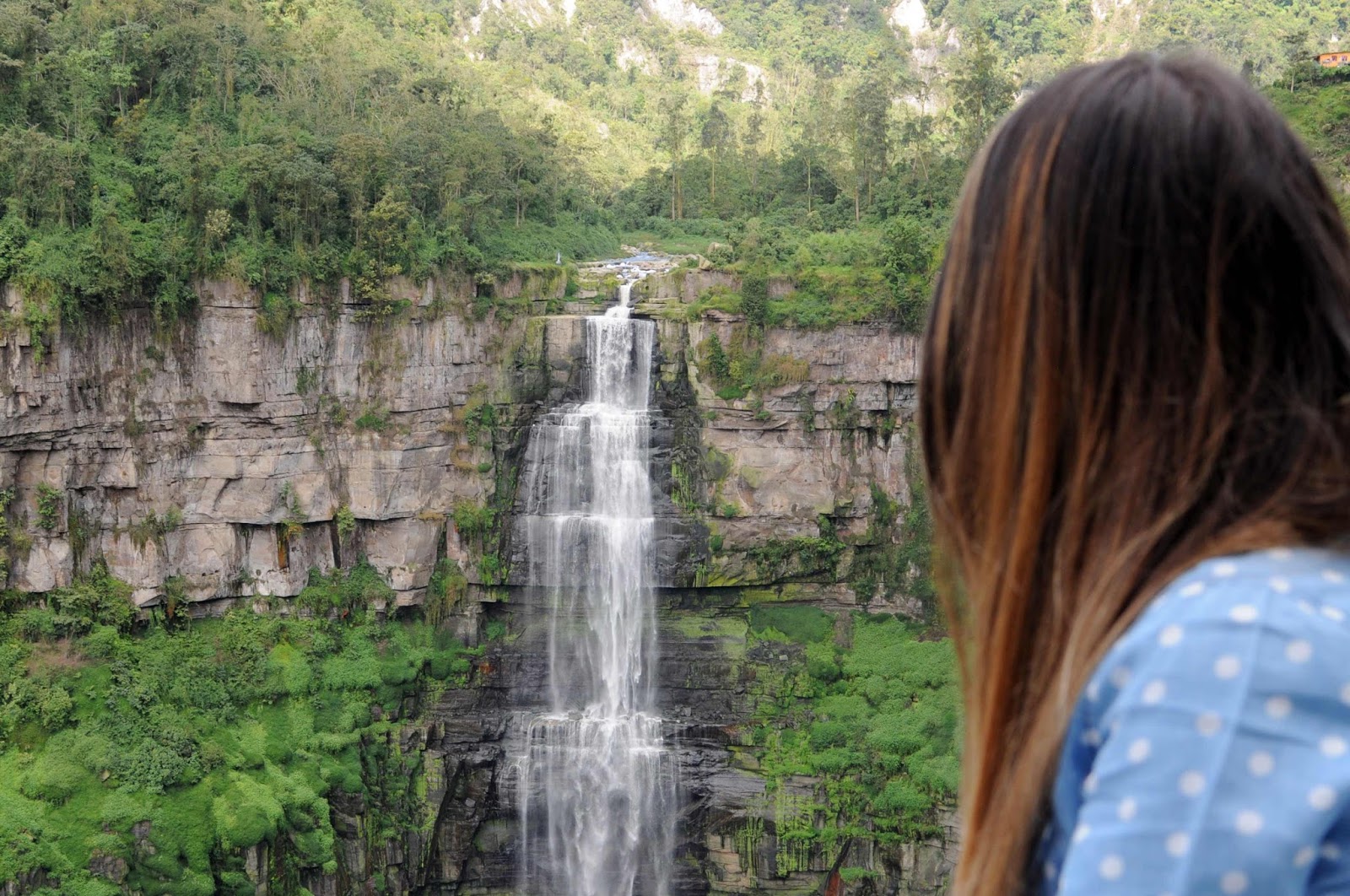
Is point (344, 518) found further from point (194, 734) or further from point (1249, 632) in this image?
point (1249, 632)

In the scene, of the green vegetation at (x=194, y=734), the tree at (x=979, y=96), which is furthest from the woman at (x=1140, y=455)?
the tree at (x=979, y=96)

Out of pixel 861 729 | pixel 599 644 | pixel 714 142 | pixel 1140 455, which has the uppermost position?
pixel 714 142

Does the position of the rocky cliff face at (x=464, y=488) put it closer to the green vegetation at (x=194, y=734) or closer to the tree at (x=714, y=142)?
the green vegetation at (x=194, y=734)

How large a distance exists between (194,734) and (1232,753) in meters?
18.0

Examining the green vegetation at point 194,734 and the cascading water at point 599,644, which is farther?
the cascading water at point 599,644

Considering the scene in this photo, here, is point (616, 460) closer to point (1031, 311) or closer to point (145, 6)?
point (145, 6)

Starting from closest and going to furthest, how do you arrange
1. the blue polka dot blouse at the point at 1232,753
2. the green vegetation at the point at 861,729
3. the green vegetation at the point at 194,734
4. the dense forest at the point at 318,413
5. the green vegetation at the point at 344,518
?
the blue polka dot blouse at the point at 1232,753
the green vegetation at the point at 194,734
the dense forest at the point at 318,413
the green vegetation at the point at 861,729
the green vegetation at the point at 344,518

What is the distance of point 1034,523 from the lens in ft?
3.35

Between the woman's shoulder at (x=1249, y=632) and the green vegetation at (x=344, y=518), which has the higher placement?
the woman's shoulder at (x=1249, y=632)

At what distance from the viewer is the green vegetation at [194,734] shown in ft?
51.2

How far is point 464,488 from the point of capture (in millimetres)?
20531

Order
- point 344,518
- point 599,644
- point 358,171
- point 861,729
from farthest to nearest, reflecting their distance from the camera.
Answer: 1. point 599,644
2. point 358,171
3. point 344,518
4. point 861,729

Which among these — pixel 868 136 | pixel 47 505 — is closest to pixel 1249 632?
pixel 47 505

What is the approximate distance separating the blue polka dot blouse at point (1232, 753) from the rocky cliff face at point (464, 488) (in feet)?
58.3
